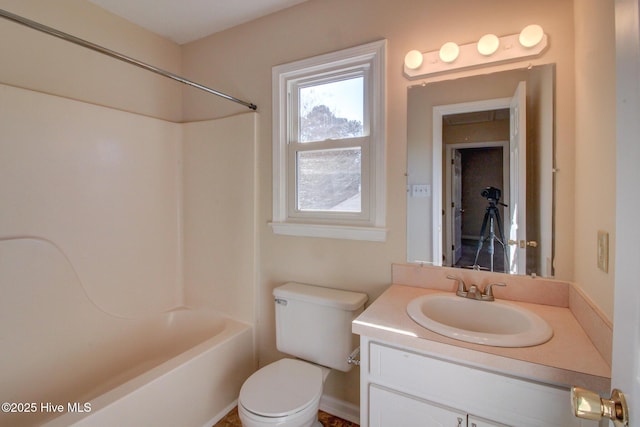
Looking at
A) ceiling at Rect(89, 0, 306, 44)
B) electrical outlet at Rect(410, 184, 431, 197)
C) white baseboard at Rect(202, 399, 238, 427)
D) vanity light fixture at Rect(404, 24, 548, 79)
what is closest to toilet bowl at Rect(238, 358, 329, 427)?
white baseboard at Rect(202, 399, 238, 427)

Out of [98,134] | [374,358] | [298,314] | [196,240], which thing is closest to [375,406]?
[374,358]

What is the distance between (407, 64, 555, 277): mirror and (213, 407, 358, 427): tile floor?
1074mm

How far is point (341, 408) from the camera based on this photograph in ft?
5.98

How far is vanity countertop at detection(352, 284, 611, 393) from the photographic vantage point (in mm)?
843

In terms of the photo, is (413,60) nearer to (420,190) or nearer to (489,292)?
(420,190)

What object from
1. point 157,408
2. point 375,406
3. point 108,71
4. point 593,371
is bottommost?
point 157,408

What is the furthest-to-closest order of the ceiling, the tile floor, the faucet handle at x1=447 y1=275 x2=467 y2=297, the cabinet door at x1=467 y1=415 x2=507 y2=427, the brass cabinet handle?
1. the ceiling
2. the tile floor
3. the faucet handle at x1=447 y1=275 x2=467 y2=297
4. the cabinet door at x1=467 y1=415 x2=507 y2=427
5. the brass cabinet handle

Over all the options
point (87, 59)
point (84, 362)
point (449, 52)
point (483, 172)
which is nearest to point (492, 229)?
point (483, 172)

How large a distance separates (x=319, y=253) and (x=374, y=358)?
2.65 ft

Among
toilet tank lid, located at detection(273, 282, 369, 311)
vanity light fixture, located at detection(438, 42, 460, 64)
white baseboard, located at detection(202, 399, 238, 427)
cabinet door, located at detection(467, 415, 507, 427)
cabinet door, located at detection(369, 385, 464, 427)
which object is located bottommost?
white baseboard, located at detection(202, 399, 238, 427)

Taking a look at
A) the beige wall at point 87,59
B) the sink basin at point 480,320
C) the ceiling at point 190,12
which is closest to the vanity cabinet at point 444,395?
the sink basin at point 480,320

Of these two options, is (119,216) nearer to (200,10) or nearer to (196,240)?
(196,240)

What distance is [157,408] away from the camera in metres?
1.47

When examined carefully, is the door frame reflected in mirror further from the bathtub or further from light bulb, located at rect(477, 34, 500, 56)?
the bathtub
